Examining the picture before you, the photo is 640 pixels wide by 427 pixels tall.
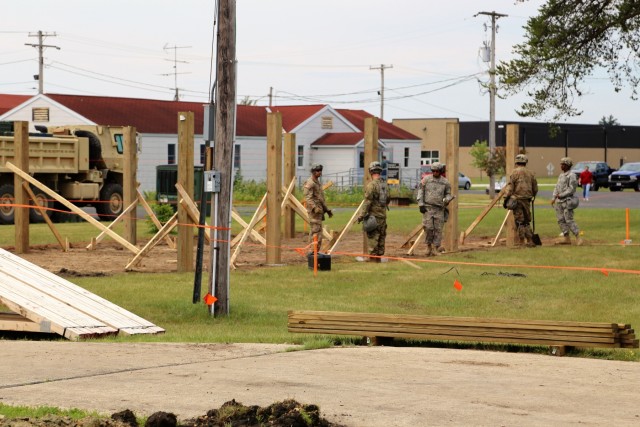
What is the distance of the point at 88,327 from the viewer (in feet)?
42.8

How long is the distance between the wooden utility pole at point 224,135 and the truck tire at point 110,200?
2192cm

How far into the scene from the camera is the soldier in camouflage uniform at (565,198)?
24969 millimetres

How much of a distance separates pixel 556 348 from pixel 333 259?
11.7m

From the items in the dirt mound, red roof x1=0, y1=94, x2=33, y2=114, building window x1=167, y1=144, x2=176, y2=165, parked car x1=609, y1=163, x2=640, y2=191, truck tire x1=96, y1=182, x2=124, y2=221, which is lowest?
the dirt mound

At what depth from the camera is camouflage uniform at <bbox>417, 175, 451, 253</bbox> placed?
2262 cm

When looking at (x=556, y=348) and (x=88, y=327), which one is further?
(x=88, y=327)

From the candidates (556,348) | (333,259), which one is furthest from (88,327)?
(333,259)

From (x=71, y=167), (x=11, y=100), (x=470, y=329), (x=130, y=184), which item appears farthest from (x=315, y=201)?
(x=11, y=100)

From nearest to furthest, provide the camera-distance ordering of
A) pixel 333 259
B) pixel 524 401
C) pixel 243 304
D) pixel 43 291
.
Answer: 1. pixel 524 401
2. pixel 43 291
3. pixel 243 304
4. pixel 333 259

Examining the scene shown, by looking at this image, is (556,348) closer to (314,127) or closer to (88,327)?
(88,327)

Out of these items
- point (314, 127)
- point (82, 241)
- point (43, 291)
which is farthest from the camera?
point (314, 127)

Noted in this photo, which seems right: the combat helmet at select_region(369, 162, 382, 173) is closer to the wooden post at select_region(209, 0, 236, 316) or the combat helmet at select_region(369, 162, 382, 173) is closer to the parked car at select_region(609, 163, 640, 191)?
the wooden post at select_region(209, 0, 236, 316)

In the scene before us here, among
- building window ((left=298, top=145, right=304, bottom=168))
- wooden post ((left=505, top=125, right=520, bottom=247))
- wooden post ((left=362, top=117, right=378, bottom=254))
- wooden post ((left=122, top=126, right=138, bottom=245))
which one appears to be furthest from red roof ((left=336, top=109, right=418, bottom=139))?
wooden post ((left=362, top=117, right=378, bottom=254))

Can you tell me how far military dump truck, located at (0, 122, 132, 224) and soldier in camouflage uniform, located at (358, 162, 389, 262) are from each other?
12.6m
